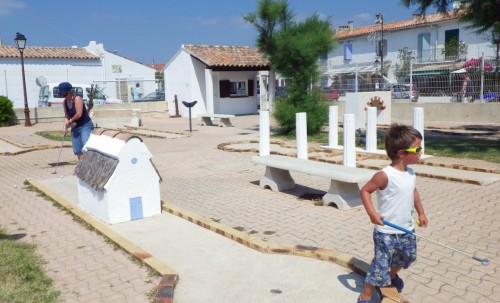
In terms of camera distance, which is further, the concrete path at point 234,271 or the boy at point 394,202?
the concrete path at point 234,271

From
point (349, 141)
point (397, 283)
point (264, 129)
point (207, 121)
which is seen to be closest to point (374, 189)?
point (397, 283)

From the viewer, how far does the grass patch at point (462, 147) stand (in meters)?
10.3

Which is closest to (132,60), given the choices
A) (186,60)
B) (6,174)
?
(186,60)

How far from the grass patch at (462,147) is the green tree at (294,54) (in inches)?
68.2

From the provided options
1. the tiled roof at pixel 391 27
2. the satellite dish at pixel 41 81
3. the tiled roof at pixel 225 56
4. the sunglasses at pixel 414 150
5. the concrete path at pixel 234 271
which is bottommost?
the concrete path at pixel 234 271

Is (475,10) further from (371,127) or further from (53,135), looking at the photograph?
(53,135)

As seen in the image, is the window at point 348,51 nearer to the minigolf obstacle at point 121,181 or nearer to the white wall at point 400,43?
the white wall at point 400,43

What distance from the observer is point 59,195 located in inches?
299

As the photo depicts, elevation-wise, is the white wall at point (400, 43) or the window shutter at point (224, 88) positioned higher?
the white wall at point (400, 43)

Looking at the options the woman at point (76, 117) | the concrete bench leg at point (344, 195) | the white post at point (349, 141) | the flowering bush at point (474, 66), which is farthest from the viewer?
the flowering bush at point (474, 66)

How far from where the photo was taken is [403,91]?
19.8m

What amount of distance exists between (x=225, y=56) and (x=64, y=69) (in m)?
15.4

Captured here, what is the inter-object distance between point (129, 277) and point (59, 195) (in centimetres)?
383

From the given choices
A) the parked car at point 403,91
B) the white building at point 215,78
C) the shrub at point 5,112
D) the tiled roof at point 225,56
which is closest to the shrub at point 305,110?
the parked car at point 403,91
